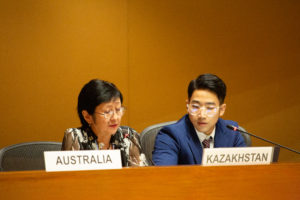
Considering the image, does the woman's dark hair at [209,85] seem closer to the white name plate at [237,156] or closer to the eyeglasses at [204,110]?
the eyeglasses at [204,110]

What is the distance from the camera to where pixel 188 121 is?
2.00 metres

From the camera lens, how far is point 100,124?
184 centimetres

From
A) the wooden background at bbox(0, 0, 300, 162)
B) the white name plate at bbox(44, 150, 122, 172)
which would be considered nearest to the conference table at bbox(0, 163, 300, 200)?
the white name plate at bbox(44, 150, 122, 172)

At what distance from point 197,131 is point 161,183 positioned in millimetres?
921

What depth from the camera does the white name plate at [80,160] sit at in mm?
1079

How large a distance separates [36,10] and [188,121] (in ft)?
5.66

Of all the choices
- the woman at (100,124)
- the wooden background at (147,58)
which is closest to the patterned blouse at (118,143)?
the woman at (100,124)

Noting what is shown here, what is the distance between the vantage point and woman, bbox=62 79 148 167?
1828 millimetres

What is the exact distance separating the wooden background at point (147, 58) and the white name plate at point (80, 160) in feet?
6.37

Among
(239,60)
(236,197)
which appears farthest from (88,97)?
(239,60)

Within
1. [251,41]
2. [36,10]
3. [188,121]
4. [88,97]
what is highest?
[36,10]

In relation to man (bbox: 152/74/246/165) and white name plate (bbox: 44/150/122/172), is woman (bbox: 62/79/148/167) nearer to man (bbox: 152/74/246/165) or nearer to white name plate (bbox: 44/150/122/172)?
man (bbox: 152/74/246/165)

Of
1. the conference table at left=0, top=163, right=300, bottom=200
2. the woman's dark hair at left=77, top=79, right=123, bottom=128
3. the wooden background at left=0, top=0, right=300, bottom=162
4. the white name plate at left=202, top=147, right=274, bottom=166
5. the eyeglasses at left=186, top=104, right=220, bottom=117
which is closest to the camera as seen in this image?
the conference table at left=0, top=163, right=300, bottom=200

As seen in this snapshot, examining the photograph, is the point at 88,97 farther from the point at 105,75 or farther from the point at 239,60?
the point at 239,60
